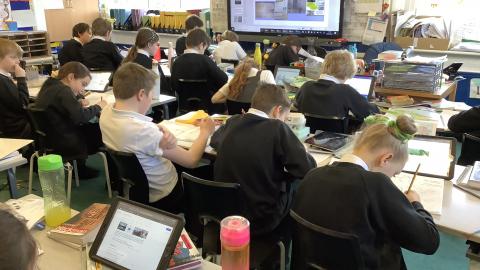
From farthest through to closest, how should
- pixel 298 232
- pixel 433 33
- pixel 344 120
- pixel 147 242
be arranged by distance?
pixel 433 33 < pixel 344 120 < pixel 298 232 < pixel 147 242

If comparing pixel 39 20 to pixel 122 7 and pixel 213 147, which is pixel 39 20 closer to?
pixel 122 7

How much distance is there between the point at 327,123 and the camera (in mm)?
3201

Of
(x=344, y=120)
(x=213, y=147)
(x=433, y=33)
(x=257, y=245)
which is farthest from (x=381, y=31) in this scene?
(x=257, y=245)

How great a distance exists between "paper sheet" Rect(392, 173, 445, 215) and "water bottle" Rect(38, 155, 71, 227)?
4.66 ft

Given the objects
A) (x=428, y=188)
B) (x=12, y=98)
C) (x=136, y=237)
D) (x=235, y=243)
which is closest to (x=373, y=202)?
(x=235, y=243)

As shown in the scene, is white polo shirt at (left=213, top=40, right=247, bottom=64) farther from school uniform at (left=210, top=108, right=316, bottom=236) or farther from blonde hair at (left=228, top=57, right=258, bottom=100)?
school uniform at (left=210, top=108, right=316, bottom=236)

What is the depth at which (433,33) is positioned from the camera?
17.5ft

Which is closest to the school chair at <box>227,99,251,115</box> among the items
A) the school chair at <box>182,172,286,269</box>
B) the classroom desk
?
the classroom desk

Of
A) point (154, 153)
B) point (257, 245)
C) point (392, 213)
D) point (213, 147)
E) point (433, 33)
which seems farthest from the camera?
point (433, 33)

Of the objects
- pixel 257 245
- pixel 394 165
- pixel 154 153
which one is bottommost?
pixel 257 245

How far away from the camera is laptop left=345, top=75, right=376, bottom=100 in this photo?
3652 millimetres

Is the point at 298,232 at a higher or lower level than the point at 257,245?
higher

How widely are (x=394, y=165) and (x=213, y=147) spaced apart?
1.14 meters

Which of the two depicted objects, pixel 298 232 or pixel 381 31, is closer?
pixel 298 232
